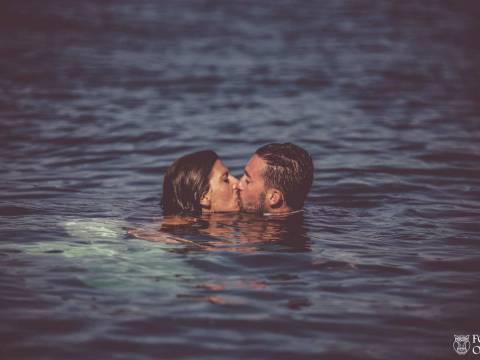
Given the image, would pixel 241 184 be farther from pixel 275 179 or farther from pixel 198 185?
pixel 198 185

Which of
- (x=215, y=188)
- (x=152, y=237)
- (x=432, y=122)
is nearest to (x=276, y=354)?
(x=152, y=237)

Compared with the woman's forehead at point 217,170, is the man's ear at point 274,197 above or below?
below

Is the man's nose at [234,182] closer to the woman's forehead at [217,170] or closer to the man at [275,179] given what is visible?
the man at [275,179]

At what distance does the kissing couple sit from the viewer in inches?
304

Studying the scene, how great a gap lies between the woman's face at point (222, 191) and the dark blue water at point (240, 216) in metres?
0.27

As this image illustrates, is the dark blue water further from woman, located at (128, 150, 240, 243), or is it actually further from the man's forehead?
the man's forehead

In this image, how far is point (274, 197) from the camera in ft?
26.5

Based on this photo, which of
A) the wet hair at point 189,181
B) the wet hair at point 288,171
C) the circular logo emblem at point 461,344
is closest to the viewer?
the circular logo emblem at point 461,344

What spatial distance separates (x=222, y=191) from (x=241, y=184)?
0.32 metres

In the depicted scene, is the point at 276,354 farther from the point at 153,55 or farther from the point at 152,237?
the point at 153,55

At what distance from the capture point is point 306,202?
8.98 m

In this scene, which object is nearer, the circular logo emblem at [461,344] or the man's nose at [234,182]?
the circular logo emblem at [461,344]

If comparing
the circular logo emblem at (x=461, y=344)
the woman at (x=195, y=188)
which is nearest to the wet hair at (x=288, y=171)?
the woman at (x=195, y=188)

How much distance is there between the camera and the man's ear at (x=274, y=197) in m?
Answer: 8.07
